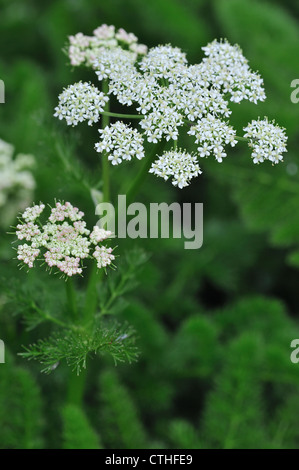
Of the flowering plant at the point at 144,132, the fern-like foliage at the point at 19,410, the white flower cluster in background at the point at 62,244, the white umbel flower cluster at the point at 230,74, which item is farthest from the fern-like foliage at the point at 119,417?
the white umbel flower cluster at the point at 230,74

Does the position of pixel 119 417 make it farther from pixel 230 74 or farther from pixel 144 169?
pixel 230 74

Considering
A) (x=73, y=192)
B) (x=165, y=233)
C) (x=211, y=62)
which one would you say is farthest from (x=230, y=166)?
(x=211, y=62)

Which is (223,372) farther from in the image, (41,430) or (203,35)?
(203,35)

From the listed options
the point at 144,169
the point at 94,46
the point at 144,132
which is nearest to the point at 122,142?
the point at 144,132

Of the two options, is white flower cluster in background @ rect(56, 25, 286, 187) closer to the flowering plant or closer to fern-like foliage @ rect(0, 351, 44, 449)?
the flowering plant

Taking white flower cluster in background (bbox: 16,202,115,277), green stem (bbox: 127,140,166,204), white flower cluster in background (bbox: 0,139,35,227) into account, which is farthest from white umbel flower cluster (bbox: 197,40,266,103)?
white flower cluster in background (bbox: 0,139,35,227)

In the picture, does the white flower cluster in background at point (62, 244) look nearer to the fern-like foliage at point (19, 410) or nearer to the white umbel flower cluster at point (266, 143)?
the white umbel flower cluster at point (266, 143)
